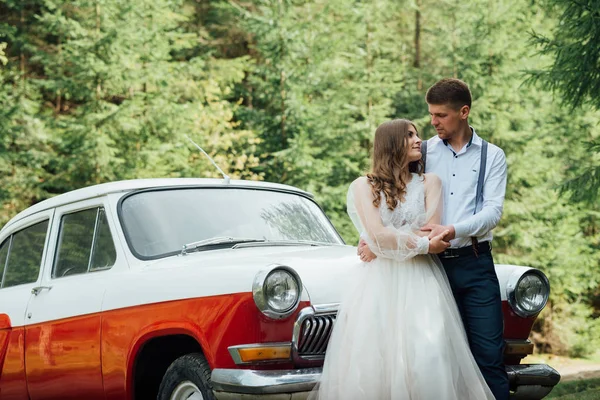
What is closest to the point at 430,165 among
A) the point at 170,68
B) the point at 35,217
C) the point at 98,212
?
the point at 98,212

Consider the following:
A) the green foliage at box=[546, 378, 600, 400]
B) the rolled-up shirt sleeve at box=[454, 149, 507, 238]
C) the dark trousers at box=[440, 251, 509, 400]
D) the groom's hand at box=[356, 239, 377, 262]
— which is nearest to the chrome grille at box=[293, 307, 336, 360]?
the groom's hand at box=[356, 239, 377, 262]

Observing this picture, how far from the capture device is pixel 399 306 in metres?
4.69

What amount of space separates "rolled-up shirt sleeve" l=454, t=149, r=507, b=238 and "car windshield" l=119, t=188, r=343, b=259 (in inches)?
70.3

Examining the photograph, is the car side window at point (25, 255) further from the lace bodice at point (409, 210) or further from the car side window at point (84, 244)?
the lace bodice at point (409, 210)

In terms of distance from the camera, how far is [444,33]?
26328 mm

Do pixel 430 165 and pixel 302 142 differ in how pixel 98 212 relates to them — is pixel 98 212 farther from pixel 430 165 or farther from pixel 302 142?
pixel 302 142

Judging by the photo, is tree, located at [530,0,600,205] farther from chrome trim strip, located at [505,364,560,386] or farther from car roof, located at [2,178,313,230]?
chrome trim strip, located at [505,364,560,386]

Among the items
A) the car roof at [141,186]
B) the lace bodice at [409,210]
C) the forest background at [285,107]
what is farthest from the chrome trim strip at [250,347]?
the forest background at [285,107]

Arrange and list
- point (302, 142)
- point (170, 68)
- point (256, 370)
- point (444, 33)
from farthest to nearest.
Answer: point (444, 33)
point (170, 68)
point (302, 142)
point (256, 370)

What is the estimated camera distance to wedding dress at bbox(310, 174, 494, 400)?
4.48m

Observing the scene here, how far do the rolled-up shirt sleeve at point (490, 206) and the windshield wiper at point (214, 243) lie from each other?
1755 mm

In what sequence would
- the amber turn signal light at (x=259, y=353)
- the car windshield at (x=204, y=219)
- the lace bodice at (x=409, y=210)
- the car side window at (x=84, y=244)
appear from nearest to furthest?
the amber turn signal light at (x=259, y=353)
the lace bodice at (x=409, y=210)
the car windshield at (x=204, y=219)
the car side window at (x=84, y=244)

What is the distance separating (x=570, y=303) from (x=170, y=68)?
1578 cm

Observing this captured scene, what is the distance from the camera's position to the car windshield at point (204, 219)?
574 centimetres
